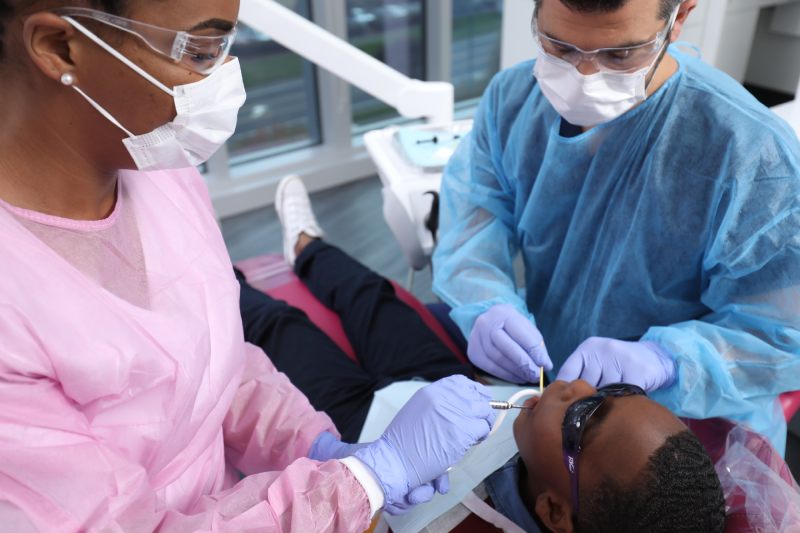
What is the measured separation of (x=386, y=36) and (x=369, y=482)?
11.5 feet

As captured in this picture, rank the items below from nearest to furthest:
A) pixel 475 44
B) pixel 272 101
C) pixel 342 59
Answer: pixel 342 59
pixel 272 101
pixel 475 44

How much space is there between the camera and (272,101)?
394cm

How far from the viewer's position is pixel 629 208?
122cm

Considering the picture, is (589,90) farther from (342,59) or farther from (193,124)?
(342,59)

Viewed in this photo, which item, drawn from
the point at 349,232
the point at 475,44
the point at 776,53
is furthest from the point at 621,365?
the point at 475,44

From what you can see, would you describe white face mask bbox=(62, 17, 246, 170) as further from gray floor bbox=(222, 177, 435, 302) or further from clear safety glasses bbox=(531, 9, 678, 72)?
gray floor bbox=(222, 177, 435, 302)

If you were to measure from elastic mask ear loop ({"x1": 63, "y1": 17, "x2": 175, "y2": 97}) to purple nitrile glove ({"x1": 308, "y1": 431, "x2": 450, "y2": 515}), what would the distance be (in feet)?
2.07

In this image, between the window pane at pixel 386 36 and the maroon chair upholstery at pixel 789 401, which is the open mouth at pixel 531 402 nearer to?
the maroon chair upholstery at pixel 789 401

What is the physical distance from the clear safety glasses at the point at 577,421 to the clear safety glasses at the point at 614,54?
539 millimetres

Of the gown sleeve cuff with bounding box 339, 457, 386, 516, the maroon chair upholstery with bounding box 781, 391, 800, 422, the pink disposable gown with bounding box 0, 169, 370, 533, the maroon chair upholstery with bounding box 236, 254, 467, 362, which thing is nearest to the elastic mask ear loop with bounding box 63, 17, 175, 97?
the pink disposable gown with bounding box 0, 169, 370, 533

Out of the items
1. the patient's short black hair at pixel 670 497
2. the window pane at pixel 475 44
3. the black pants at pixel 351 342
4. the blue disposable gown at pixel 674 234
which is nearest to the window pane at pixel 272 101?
the window pane at pixel 475 44

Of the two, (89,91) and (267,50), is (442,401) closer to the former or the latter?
(89,91)

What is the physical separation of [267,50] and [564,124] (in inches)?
128

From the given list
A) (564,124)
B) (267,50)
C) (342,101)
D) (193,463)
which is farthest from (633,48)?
(267,50)
